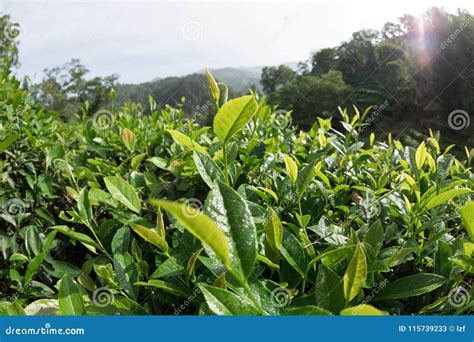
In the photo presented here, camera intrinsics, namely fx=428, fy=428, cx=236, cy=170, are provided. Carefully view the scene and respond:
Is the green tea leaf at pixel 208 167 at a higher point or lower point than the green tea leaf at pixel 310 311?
higher

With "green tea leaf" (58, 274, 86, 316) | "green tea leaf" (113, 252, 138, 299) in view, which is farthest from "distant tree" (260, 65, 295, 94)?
"green tea leaf" (58, 274, 86, 316)

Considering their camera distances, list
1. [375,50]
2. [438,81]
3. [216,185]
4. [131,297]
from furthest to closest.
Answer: [375,50] → [438,81] → [131,297] → [216,185]

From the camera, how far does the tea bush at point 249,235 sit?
583 millimetres

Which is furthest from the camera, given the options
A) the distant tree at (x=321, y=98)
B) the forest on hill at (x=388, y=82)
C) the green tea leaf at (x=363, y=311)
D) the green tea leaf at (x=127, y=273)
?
the distant tree at (x=321, y=98)

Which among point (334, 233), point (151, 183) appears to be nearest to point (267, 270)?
point (334, 233)

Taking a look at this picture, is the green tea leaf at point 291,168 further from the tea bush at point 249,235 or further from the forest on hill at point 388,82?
the forest on hill at point 388,82

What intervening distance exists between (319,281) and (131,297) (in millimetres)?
331

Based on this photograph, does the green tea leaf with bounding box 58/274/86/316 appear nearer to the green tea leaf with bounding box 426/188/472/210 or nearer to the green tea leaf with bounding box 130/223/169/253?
the green tea leaf with bounding box 130/223/169/253

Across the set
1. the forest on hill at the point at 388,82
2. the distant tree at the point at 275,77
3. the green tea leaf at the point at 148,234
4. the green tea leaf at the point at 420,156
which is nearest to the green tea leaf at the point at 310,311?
the green tea leaf at the point at 148,234

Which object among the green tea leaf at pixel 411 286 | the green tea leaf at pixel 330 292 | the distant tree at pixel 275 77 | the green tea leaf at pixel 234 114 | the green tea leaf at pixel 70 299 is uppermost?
the distant tree at pixel 275 77

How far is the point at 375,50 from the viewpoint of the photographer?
995 inches

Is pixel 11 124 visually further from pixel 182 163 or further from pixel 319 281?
pixel 319 281

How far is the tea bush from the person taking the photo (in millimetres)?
583

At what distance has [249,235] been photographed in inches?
20.1
